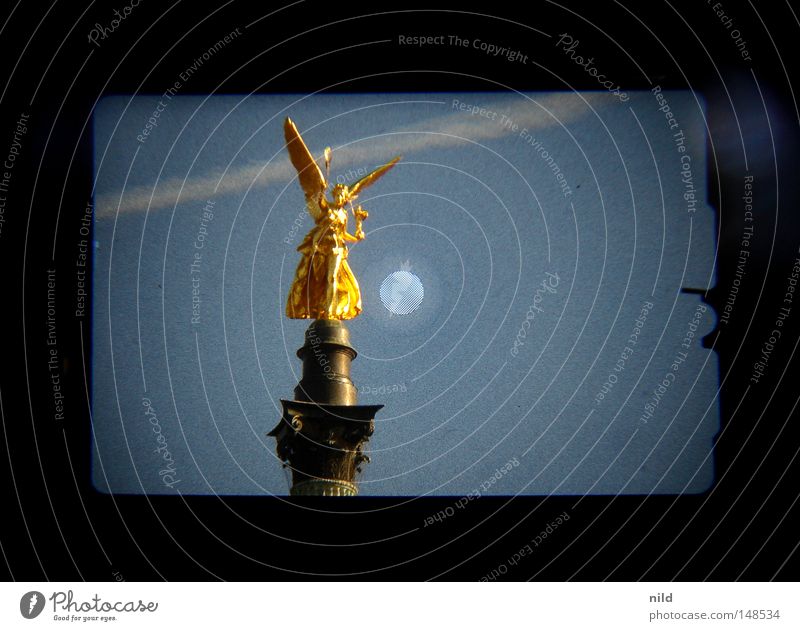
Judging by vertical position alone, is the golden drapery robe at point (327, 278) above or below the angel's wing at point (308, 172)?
below

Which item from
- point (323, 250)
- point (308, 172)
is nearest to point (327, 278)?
point (323, 250)

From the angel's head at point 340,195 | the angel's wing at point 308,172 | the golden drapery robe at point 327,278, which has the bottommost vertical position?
the golden drapery robe at point 327,278

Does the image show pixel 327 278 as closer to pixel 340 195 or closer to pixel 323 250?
pixel 323 250

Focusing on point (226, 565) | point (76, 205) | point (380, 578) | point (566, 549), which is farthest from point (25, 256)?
point (566, 549)

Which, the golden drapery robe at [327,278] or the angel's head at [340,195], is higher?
the angel's head at [340,195]

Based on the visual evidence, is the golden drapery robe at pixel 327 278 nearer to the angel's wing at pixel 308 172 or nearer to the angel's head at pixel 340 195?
the angel's head at pixel 340 195

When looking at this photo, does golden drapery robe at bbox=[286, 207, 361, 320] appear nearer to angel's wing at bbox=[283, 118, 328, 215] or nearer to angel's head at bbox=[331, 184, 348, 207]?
angel's head at bbox=[331, 184, 348, 207]

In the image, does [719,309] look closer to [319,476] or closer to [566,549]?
[566,549]
